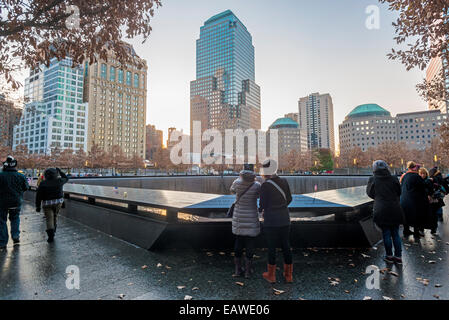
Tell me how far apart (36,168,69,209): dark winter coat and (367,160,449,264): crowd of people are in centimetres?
799

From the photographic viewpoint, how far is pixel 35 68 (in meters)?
5.19

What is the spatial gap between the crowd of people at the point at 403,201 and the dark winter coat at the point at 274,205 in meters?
2.32

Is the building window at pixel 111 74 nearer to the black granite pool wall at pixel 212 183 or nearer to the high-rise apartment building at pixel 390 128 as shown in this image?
the black granite pool wall at pixel 212 183

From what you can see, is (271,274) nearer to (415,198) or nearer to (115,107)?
(415,198)

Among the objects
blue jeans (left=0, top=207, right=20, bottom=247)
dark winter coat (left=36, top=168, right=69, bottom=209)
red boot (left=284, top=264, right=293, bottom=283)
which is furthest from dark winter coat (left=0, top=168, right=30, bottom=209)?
red boot (left=284, top=264, right=293, bottom=283)

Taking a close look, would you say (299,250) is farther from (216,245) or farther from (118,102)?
(118,102)

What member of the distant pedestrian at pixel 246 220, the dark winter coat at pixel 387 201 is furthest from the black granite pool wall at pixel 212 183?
the dark winter coat at pixel 387 201

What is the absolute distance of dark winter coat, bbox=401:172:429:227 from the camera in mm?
5957

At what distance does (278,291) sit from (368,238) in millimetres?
3453

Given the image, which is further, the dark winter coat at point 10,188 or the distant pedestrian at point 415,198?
the distant pedestrian at point 415,198

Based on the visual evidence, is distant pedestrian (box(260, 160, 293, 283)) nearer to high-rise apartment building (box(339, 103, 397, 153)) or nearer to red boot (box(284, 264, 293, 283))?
red boot (box(284, 264, 293, 283))

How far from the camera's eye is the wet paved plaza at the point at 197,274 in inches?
131
